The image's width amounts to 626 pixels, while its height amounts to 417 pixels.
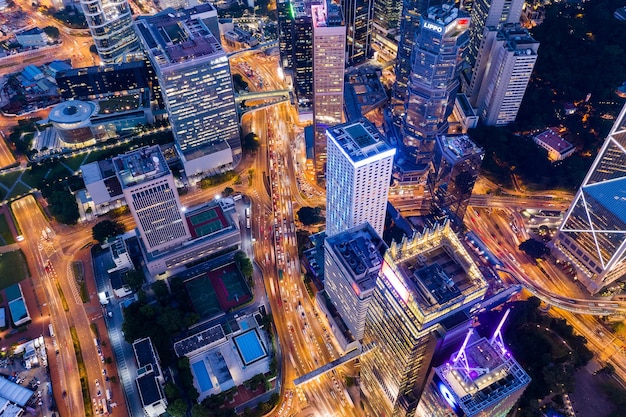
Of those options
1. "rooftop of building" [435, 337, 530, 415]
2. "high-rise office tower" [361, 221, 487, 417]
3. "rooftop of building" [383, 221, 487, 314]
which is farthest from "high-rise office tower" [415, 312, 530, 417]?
"rooftop of building" [383, 221, 487, 314]

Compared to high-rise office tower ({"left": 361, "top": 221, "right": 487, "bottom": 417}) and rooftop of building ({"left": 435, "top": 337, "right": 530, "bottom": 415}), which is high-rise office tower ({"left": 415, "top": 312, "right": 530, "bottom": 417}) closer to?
rooftop of building ({"left": 435, "top": 337, "right": 530, "bottom": 415})

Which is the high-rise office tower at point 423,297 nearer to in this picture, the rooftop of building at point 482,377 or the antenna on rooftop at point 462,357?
the antenna on rooftop at point 462,357

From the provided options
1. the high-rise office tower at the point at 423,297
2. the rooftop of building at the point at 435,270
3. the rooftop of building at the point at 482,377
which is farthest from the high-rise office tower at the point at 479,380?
the rooftop of building at the point at 435,270

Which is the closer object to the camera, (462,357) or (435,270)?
(462,357)

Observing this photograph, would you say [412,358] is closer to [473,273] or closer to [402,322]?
[402,322]

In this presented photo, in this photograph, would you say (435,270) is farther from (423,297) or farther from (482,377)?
(482,377)

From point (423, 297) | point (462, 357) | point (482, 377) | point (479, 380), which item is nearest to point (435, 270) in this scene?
point (423, 297)
